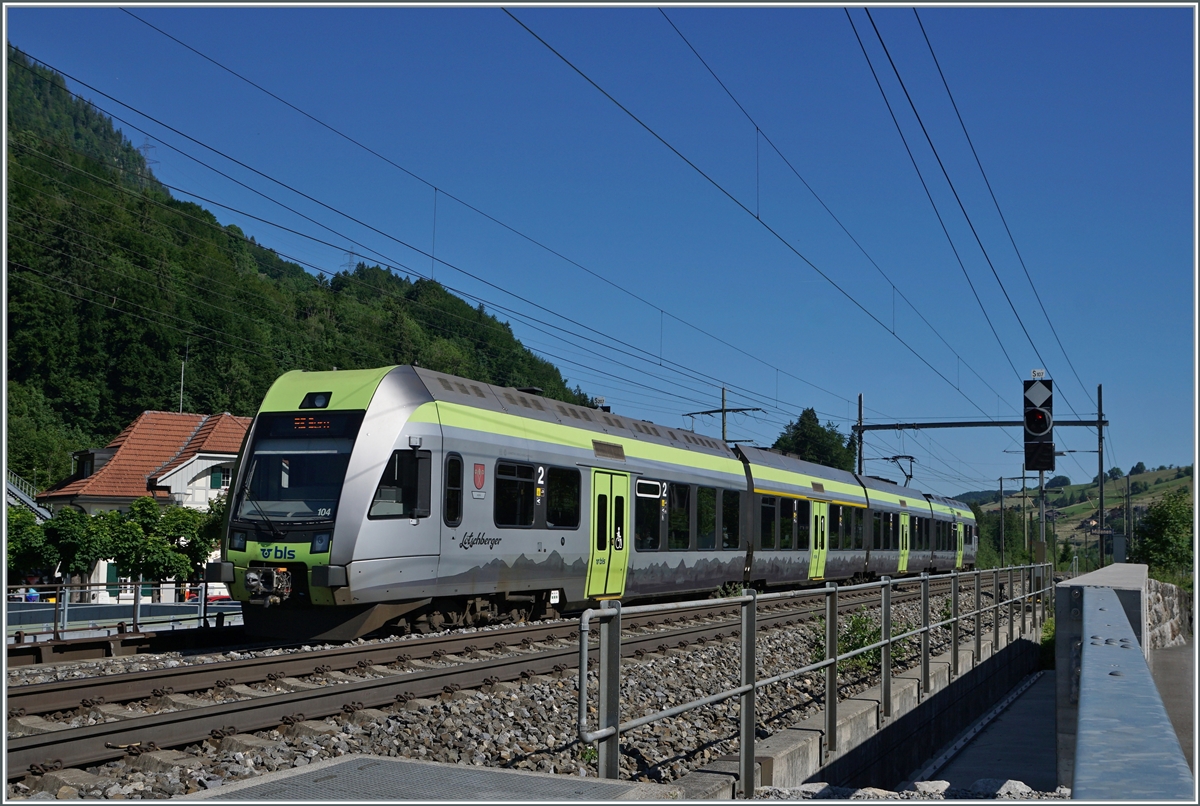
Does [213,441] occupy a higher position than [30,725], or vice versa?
[213,441]

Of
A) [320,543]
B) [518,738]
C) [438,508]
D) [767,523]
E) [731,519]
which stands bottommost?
[518,738]

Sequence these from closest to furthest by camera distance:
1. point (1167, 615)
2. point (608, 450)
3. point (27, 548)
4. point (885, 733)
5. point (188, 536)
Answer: point (885, 733)
point (608, 450)
point (1167, 615)
point (27, 548)
point (188, 536)

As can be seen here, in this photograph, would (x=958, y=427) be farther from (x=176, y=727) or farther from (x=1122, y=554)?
(x=176, y=727)

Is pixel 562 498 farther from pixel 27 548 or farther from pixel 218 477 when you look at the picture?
pixel 218 477

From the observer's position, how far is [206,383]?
263 ft

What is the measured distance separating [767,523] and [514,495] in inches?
402

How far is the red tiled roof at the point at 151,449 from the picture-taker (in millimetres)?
51562

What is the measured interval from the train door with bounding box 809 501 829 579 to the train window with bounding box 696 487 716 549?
253 inches

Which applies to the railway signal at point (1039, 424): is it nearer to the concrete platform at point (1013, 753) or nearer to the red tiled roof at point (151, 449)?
the concrete platform at point (1013, 753)

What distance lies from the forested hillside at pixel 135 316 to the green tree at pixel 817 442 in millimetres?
34582

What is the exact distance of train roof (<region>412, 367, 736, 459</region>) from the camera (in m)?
14.2

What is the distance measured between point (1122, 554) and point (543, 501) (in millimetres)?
23980

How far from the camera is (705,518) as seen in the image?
20641 mm

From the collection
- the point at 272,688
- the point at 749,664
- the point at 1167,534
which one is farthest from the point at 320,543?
the point at 1167,534
